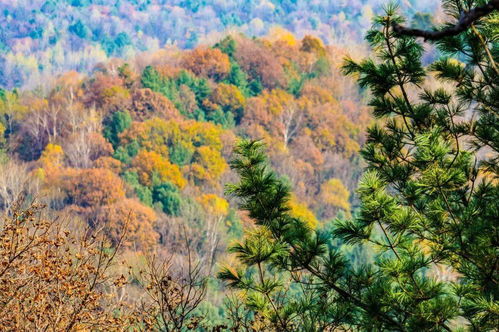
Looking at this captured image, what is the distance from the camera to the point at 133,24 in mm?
107625

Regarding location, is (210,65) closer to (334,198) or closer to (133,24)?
(334,198)

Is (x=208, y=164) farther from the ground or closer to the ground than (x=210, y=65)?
closer to the ground

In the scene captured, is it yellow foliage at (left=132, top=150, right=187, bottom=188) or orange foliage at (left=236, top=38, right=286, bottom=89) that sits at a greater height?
orange foliage at (left=236, top=38, right=286, bottom=89)

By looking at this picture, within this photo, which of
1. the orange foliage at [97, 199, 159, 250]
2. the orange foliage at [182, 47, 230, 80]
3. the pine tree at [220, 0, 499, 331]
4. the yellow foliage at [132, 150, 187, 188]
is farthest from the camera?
the orange foliage at [182, 47, 230, 80]

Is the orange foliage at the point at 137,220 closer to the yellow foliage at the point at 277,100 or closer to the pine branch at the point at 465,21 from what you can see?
the yellow foliage at the point at 277,100

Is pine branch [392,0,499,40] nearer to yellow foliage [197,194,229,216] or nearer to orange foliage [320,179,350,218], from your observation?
yellow foliage [197,194,229,216]

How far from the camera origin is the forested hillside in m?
96.6

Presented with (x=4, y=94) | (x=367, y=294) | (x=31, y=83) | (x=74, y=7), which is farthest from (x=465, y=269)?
(x=74, y=7)

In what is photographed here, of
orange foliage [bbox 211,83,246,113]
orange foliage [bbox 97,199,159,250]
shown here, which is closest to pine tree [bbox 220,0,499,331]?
orange foliage [bbox 97,199,159,250]

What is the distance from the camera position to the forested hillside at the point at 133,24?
9656 cm

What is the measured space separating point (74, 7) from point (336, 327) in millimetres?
105658

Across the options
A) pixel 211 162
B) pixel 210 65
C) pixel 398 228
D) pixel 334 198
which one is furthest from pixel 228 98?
pixel 398 228

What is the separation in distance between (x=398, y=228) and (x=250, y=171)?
2.71 ft

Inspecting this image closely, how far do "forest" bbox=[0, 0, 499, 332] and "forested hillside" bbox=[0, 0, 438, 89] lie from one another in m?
0.29
